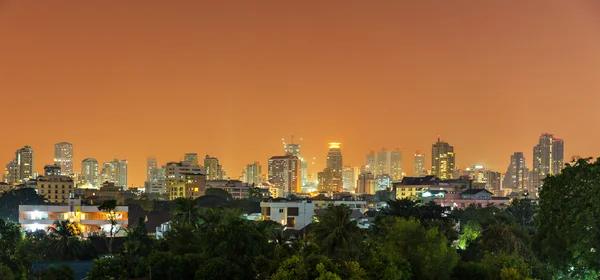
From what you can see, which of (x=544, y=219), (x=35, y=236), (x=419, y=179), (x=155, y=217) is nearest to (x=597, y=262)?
(x=544, y=219)

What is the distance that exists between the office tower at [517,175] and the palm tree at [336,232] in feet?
517

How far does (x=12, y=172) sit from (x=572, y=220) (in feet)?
491

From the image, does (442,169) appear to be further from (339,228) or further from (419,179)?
(339,228)

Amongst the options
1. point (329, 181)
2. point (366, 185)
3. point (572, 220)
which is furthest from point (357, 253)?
Answer: point (329, 181)

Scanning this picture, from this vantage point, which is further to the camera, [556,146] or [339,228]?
[556,146]

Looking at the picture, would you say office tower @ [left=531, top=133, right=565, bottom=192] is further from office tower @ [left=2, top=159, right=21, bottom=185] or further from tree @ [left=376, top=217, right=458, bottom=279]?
tree @ [left=376, top=217, right=458, bottom=279]

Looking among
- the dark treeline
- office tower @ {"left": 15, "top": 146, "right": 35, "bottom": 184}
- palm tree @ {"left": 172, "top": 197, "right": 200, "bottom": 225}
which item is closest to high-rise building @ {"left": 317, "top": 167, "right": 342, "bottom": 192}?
office tower @ {"left": 15, "top": 146, "right": 35, "bottom": 184}

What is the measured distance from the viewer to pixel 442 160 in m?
167

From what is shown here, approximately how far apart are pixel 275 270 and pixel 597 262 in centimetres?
1059

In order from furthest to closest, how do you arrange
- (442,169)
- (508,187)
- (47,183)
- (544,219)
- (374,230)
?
(508,187) < (442,169) < (47,183) < (374,230) < (544,219)

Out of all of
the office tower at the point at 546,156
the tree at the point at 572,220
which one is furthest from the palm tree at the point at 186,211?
the office tower at the point at 546,156

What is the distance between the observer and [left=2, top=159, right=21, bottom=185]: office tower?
156 metres

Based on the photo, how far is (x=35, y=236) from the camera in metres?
39.6

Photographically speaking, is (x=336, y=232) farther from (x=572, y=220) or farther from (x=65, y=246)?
(x=65, y=246)
